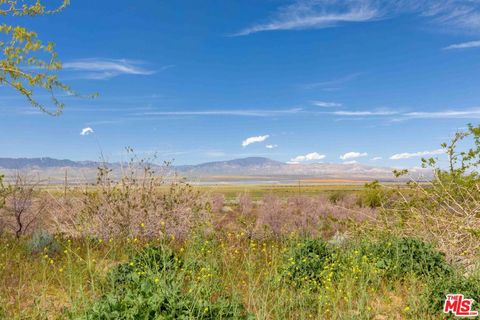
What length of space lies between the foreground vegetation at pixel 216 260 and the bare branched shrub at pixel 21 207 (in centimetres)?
6

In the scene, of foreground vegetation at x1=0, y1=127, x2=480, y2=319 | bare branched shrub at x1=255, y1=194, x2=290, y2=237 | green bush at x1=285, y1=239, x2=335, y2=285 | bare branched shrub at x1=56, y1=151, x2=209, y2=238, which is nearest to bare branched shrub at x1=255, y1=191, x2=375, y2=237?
bare branched shrub at x1=255, y1=194, x2=290, y2=237

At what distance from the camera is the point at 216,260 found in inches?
303

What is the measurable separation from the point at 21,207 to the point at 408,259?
15432 mm

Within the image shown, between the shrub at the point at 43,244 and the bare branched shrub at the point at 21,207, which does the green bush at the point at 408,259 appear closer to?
the shrub at the point at 43,244

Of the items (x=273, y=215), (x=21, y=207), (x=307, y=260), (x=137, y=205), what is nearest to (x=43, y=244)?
(x=137, y=205)

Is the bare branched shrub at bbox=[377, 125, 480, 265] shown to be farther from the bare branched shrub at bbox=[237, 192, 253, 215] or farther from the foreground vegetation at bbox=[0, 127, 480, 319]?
the bare branched shrub at bbox=[237, 192, 253, 215]

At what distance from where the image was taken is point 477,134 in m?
13.3

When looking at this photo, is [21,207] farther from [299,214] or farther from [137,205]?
[299,214]

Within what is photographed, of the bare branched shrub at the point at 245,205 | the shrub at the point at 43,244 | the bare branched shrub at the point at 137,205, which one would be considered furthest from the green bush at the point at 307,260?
the bare branched shrub at the point at 245,205

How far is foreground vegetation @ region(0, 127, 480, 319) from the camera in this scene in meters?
5.47

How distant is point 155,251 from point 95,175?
26.1 ft

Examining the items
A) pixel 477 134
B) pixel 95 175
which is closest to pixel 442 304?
pixel 477 134

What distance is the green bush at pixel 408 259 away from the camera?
809 centimetres

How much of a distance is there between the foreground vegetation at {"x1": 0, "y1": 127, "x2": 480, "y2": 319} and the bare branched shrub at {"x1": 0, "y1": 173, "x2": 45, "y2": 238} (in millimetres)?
63
